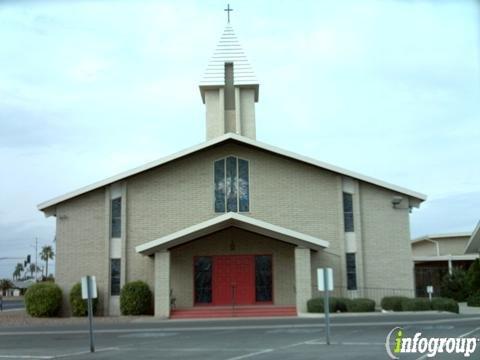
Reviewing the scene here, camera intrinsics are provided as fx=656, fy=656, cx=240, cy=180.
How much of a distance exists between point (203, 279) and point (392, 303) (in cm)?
790

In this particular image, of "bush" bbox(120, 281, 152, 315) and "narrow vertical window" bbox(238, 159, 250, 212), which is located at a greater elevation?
"narrow vertical window" bbox(238, 159, 250, 212)

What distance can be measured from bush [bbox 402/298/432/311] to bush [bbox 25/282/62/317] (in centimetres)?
1404

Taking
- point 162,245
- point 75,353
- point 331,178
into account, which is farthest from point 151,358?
point 331,178

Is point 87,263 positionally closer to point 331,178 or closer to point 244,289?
point 244,289

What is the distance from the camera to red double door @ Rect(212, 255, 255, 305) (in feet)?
90.8

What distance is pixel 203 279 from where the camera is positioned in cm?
2794

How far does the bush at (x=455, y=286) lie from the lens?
35875mm

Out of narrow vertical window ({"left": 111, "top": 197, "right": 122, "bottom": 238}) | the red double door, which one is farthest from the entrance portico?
narrow vertical window ({"left": 111, "top": 197, "right": 122, "bottom": 238})

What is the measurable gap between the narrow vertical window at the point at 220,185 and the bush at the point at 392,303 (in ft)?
25.3

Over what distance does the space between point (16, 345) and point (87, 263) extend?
1113 cm

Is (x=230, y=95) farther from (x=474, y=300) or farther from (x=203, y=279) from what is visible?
(x=474, y=300)

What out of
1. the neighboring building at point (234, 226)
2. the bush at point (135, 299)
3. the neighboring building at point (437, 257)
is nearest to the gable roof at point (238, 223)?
the neighboring building at point (234, 226)

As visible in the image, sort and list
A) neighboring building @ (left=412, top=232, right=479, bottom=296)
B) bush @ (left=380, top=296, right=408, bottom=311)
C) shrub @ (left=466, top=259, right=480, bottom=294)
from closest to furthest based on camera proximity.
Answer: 1. bush @ (left=380, top=296, right=408, bottom=311)
2. shrub @ (left=466, top=259, right=480, bottom=294)
3. neighboring building @ (left=412, top=232, right=479, bottom=296)

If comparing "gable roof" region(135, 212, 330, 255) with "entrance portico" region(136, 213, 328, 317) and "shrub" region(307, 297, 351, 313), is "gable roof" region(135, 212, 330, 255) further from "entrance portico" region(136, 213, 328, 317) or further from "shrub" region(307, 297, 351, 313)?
"shrub" region(307, 297, 351, 313)
